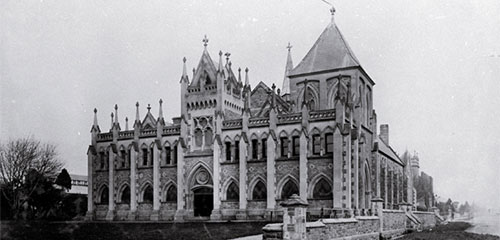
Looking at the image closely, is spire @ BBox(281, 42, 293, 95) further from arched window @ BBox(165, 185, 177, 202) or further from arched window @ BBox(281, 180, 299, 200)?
arched window @ BBox(281, 180, 299, 200)

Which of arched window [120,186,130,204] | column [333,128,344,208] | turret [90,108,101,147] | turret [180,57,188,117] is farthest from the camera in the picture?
→ turret [90,108,101,147]

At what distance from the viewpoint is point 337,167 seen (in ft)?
107

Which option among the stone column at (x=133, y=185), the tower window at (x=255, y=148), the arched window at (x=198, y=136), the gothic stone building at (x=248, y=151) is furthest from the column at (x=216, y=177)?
the stone column at (x=133, y=185)

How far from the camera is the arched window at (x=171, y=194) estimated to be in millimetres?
39859

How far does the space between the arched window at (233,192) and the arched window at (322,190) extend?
6.07 m

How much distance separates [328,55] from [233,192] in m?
14.0

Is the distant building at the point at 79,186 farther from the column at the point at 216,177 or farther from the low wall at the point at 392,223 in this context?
the low wall at the point at 392,223

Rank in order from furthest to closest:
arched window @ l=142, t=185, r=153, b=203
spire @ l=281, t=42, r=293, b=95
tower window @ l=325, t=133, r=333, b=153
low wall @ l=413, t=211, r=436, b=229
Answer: spire @ l=281, t=42, r=293, b=95 < low wall @ l=413, t=211, r=436, b=229 < arched window @ l=142, t=185, r=153, b=203 < tower window @ l=325, t=133, r=333, b=153

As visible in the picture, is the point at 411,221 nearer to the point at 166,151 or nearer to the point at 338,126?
the point at 338,126

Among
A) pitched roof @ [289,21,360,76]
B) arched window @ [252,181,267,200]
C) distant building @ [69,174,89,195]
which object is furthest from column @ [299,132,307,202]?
distant building @ [69,174,89,195]

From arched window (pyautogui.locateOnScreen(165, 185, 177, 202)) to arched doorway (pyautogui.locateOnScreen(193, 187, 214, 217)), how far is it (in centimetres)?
178

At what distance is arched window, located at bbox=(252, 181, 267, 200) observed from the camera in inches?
1403

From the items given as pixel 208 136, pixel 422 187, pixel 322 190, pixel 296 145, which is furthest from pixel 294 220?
pixel 422 187

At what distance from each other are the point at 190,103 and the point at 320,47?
39.5 ft
